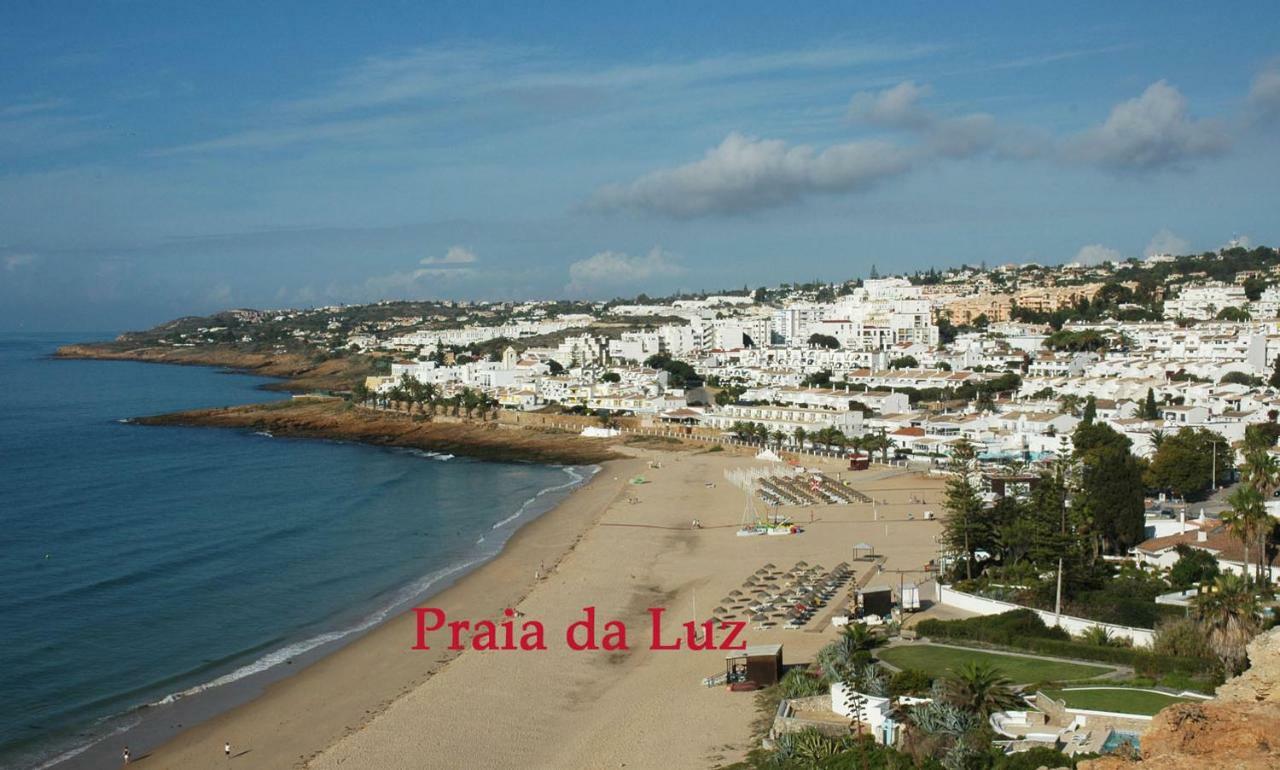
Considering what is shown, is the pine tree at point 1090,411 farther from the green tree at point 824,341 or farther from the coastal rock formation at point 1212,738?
the green tree at point 824,341

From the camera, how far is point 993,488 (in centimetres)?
3266

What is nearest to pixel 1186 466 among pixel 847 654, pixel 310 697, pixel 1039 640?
pixel 1039 640

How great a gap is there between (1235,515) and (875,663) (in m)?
7.27

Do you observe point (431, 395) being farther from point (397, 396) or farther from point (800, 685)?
point (800, 685)

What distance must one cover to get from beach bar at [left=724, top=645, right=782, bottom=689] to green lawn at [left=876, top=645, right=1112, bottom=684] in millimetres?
1621

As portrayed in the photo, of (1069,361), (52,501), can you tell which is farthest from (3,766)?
(1069,361)

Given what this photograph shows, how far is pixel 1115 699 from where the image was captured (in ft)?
46.5

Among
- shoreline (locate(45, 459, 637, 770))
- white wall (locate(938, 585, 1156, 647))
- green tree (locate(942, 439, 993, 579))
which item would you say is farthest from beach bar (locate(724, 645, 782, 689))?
green tree (locate(942, 439, 993, 579))

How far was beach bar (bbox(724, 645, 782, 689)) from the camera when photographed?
57.8ft

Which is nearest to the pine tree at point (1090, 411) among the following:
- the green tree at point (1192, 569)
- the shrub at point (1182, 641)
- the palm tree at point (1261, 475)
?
the green tree at point (1192, 569)

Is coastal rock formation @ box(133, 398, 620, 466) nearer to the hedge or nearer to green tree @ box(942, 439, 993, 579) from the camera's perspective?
green tree @ box(942, 439, 993, 579)

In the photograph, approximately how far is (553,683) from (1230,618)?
34.8 ft

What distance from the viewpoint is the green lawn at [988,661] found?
15.8m

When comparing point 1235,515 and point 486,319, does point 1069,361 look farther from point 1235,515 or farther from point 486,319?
point 486,319
